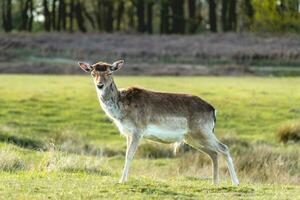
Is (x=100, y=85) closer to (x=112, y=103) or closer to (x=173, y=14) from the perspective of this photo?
(x=112, y=103)

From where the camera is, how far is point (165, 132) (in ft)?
44.3

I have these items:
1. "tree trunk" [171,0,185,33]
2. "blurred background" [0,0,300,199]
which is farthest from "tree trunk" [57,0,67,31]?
"tree trunk" [171,0,185,33]

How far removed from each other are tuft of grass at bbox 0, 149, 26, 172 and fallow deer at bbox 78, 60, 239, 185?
9.30ft

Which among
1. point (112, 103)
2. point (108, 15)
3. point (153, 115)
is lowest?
point (108, 15)

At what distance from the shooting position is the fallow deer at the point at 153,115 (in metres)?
13.2

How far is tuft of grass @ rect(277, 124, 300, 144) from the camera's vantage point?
997 inches

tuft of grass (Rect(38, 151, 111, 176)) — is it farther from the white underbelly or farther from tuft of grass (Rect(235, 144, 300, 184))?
tuft of grass (Rect(235, 144, 300, 184))

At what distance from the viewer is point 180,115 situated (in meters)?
13.8

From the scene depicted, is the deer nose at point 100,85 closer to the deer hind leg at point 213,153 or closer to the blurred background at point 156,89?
the blurred background at point 156,89

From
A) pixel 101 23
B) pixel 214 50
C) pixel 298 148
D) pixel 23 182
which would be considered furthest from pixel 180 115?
pixel 101 23

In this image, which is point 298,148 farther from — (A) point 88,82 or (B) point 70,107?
(A) point 88,82

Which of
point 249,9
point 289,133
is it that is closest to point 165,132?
point 289,133

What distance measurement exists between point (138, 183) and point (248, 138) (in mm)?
13142

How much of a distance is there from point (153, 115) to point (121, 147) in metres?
10.3
